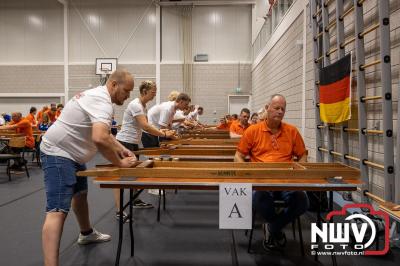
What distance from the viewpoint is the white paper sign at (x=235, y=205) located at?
1.78m

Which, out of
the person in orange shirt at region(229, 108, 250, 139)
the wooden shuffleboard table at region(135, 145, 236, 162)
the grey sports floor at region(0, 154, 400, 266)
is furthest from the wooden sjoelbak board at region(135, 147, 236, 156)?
the person in orange shirt at region(229, 108, 250, 139)

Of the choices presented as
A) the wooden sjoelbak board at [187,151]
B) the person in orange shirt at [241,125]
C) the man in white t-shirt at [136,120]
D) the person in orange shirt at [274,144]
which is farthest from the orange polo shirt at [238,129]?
the person in orange shirt at [274,144]

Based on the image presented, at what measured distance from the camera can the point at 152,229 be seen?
3197 mm

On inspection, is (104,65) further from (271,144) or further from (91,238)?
(271,144)

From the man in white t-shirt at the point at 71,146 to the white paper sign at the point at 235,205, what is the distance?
638 millimetres

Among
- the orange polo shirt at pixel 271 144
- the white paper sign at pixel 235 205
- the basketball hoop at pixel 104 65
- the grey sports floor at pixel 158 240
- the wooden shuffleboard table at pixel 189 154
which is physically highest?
the basketball hoop at pixel 104 65

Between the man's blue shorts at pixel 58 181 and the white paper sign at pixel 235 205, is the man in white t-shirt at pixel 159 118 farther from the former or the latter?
the white paper sign at pixel 235 205

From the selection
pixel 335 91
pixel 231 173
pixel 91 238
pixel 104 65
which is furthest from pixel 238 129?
pixel 104 65

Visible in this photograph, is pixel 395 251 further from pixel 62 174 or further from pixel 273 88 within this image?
pixel 273 88

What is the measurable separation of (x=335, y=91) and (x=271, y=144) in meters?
1.42

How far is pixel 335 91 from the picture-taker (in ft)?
12.3

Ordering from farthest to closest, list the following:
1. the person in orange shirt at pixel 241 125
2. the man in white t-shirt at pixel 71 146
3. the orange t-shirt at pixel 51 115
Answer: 1. the orange t-shirt at pixel 51 115
2. the person in orange shirt at pixel 241 125
3. the man in white t-shirt at pixel 71 146

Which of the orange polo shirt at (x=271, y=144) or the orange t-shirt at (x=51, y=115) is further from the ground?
the orange t-shirt at (x=51, y=115)

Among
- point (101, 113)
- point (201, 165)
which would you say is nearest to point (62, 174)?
point (101, 113)
